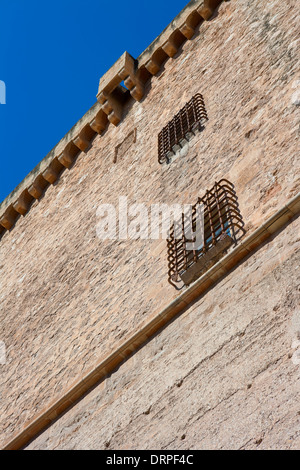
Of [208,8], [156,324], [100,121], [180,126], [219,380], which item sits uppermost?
[100,121]

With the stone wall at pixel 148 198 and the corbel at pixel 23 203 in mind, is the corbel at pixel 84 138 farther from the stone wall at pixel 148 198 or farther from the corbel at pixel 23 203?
the corbel at pixel 23 203

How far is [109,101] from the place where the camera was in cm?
993

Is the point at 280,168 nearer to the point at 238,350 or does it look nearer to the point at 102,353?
the point at 238,350

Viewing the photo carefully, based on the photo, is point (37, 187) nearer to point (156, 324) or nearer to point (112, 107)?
point (112, 107)

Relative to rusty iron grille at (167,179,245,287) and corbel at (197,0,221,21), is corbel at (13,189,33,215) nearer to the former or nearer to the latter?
corbel at (197,0,221,21)

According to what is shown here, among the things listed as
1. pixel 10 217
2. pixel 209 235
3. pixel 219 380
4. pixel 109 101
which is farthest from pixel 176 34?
pixel 219 380

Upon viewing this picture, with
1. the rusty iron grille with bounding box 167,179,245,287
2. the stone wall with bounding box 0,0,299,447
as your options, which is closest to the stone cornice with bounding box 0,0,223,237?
the stone wall with bounding box 0,0,299,447

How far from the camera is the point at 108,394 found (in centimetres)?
595

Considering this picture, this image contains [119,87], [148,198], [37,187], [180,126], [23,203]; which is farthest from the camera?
[23,203]

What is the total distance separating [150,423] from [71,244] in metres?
3.84

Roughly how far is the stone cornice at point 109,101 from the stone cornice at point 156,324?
442 centimetres

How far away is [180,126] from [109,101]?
2.12 meters

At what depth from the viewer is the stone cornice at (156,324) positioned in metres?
5.50

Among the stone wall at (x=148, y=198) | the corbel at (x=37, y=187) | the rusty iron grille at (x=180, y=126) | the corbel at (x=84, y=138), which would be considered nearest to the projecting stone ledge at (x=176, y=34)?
the stone wall at (x=148, y=198)
